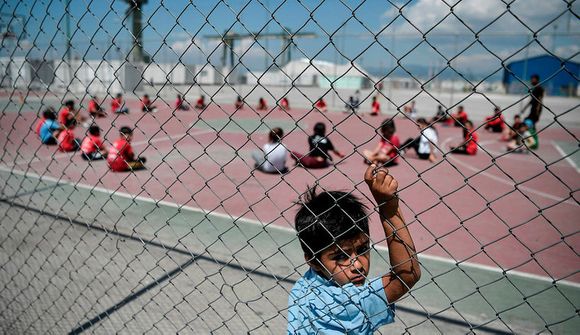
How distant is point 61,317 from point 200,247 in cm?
159

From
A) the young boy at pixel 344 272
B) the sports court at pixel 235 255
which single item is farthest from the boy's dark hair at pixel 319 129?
the young boy at pixel 344 272

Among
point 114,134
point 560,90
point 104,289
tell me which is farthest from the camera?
point 560,90

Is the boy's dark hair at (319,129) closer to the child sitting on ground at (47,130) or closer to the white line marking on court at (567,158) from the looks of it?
the white line marking on court at (567,158)

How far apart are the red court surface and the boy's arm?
0.70 ft

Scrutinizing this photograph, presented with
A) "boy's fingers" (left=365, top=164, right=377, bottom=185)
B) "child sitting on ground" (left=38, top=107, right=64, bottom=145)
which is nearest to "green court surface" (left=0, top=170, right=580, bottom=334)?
"boy's fingers" (left=365, top=164, right=377, bottom=185)

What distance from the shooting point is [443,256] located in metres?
4.46

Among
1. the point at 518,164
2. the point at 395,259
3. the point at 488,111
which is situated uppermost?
the point at 395,259

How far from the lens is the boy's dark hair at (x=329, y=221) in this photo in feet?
6.07

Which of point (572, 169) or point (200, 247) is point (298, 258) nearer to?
point (200, 247)

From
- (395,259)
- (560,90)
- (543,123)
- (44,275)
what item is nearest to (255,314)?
(395,259)

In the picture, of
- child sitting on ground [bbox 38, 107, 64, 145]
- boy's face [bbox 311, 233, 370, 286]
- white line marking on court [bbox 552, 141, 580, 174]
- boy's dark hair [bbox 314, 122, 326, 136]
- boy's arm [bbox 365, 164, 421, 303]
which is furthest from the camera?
child sitting on ground [bbox 38, 107, 64, 145]

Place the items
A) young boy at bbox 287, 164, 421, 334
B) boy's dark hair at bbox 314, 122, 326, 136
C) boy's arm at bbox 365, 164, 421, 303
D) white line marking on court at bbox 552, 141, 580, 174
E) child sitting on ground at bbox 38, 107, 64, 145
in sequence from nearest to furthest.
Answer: boy's arm at bbox 365, 164, 421, 303, young boy at bbox 287, 164, 421, 334, boy's dark hair at bbox 314, 122, 326, 136, white line marking on court at bbox 552, 141, 580, 174, child sitting on ground at bbox 38, 107, 64, 145

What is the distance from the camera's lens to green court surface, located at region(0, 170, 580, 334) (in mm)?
3119

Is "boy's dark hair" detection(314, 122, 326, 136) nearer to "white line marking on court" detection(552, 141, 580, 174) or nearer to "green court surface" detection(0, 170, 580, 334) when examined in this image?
"green court surface" detection(0, 170, 580, 334)
